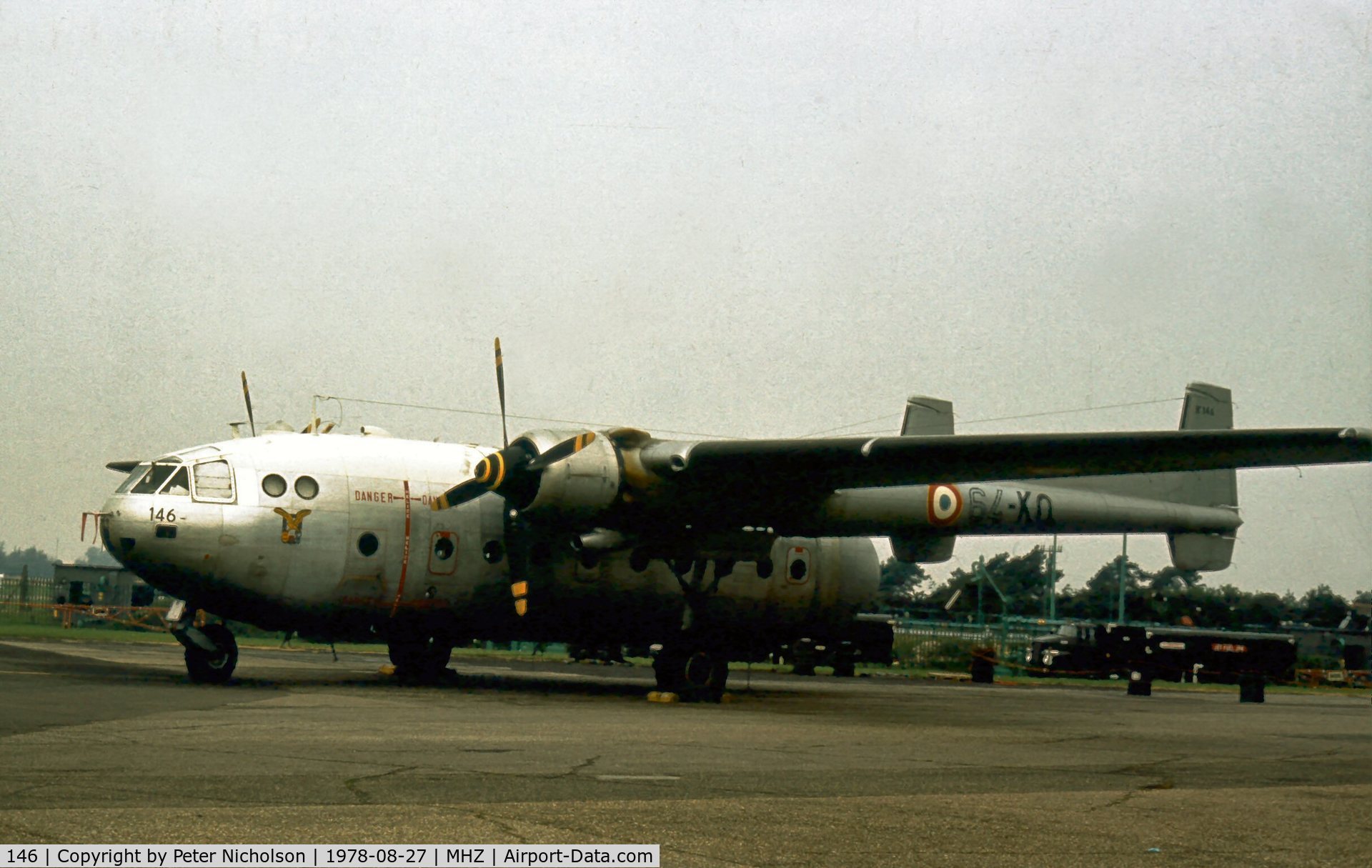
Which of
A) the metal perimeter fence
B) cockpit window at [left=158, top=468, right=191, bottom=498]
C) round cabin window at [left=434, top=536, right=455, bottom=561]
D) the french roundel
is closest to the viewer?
cockpit window at [left=158, top=468, right=191, bottom=498]

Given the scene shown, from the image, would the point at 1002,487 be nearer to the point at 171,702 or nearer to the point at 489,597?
the point at 489,597

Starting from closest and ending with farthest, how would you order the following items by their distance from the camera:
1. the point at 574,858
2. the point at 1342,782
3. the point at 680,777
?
the point at 574,858, the point at 680,777, the point at 1342,782

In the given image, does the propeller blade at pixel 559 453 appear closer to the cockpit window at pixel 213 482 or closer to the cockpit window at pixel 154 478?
the cockpit window at pixel 213 482

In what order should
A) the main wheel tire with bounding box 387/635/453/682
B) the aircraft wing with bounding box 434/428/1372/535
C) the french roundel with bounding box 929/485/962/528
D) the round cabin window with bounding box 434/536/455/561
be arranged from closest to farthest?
the aircraft wing with bounding box 434/428/1372/535 < the round cabin window with bounding box 434/536/455/561 < the main wheel tire with bounding box 387/635/453/682 < the french roundel with bounding box 929/485/962/528

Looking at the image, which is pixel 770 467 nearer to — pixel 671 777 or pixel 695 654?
pixel 695 654

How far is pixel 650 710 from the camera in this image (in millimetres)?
18234

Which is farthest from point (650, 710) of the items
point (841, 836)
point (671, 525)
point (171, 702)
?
point (841, 836)

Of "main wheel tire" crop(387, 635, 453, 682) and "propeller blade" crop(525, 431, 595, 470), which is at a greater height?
"propeller blade" crop(525, 431, 595, 470)

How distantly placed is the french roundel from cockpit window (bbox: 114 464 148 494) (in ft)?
40.7

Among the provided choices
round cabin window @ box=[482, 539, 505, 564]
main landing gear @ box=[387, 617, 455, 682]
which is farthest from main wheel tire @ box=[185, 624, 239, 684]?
round cabin window @ box=[482, 539, 505, 564]

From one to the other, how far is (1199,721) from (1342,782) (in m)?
8.87

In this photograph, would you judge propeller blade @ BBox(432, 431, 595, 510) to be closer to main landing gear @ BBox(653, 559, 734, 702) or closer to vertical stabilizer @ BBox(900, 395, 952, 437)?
main landing gear @ BBox(653, 559, 734, 702)

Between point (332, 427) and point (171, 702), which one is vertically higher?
point (332, 427)

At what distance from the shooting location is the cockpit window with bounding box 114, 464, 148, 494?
19312 mm
